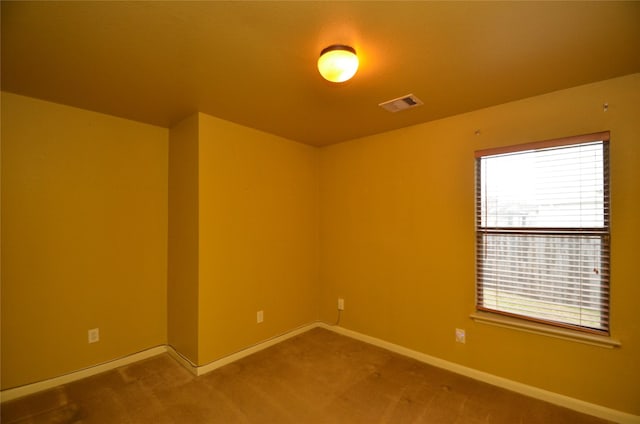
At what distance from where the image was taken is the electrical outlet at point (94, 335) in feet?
8.52

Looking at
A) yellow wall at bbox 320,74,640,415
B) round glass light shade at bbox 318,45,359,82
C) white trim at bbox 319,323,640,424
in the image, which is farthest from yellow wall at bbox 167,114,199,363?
white trim at bbox 319,323,640,424

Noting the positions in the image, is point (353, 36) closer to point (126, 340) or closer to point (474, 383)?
point (474, 383)

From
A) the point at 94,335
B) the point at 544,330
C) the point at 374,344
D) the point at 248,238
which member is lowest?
the point at 374,344

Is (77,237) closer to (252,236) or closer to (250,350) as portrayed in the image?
(252,236)

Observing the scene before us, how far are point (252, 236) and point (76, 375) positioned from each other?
1.89 metres

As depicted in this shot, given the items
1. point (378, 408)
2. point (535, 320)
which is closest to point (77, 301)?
point (378, 408)

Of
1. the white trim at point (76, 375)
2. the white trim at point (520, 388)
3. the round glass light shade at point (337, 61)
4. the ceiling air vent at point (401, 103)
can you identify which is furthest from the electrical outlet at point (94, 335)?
the ceiling air vent at point (401, 103)

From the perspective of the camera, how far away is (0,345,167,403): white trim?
222 centimetres

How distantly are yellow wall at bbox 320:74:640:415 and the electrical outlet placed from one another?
2.37m

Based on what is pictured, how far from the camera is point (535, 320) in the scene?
229cm

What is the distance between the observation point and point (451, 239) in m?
2.73

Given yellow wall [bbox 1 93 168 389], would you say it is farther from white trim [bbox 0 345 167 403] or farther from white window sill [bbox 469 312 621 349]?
white window sill [bbox 469 312 621 349]

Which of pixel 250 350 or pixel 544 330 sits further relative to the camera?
pixel 250 350

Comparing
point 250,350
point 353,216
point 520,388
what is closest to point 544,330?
point 520,388
